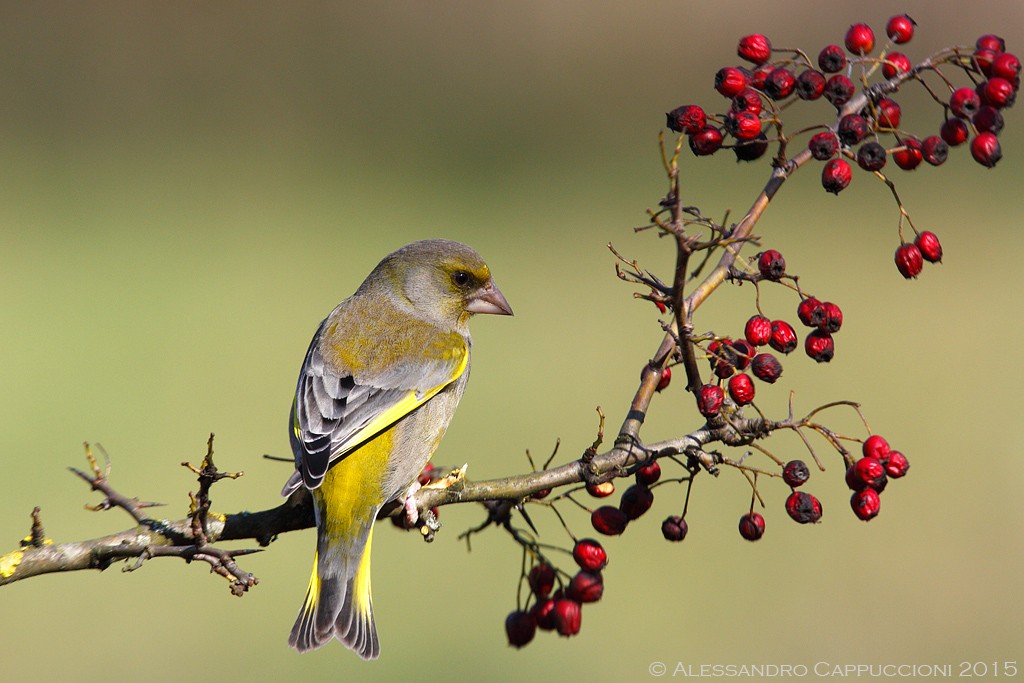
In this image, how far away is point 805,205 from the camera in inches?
472

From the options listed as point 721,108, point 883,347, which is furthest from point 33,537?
point 721,108

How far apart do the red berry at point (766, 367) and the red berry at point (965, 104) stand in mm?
779

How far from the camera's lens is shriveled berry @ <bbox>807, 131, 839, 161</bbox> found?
281cm

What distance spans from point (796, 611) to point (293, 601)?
290 centimetres

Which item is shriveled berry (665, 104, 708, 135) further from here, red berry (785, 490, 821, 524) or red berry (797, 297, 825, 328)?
red berry (785, 490, 821, 524)

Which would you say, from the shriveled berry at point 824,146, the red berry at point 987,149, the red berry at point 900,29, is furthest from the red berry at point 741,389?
the red berry at point 900,29

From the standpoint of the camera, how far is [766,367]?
2906mm

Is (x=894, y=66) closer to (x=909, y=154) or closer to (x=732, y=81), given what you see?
(x=909, y=154)

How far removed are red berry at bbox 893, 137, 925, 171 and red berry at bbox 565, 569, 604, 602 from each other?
52.1 inches

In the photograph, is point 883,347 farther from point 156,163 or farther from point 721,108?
point 156,163

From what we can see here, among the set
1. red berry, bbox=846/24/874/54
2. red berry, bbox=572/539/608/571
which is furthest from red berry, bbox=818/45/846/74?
red berry, bbox=572/539/608/571

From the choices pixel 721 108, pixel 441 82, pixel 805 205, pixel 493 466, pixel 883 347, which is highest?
pixel 441 82

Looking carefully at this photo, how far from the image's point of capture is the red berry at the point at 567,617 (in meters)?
3.13

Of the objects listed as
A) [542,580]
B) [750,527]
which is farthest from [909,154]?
[542,580]
